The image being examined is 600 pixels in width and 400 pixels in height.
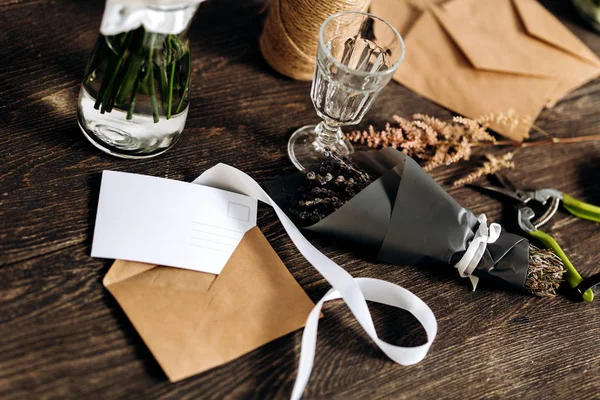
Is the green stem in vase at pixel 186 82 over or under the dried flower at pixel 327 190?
over

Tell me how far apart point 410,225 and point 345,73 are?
0.22 m

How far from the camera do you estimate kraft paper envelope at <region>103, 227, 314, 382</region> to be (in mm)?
646

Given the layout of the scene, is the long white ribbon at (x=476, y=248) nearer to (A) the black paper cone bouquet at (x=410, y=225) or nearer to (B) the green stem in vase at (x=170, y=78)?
(A) the black paper cone bouquet at (x=410, y=225)

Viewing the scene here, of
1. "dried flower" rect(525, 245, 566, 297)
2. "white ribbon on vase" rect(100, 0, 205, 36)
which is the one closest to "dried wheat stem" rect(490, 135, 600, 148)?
"dried flower" rect(525, 245, 566, 297)

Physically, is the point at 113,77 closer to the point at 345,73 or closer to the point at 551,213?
the point at 345,73

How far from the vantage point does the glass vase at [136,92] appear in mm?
661

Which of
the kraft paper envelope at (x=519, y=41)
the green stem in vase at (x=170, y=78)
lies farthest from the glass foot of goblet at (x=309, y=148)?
the kraft paper envelope at (x=519, y=41)

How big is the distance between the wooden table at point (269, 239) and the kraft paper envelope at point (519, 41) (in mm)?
158

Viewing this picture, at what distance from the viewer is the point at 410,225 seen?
0.78m

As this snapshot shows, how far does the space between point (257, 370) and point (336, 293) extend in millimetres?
142

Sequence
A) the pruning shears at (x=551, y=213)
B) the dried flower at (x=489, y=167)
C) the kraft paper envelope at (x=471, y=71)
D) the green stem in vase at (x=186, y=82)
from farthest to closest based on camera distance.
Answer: the kraft paper envelope at (x=471, y=71), the dried flower at (x=489, y=167), the pruning shears at (x=551, y=213), the green stem in vase at (x=186, y=82)

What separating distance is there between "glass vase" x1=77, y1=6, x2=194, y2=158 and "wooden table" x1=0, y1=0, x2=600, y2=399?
3 cm

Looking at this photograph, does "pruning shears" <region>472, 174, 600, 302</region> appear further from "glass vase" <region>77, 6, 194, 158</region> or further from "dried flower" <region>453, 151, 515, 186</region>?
"glass vase" <region>77, 6, 194, 158</region>

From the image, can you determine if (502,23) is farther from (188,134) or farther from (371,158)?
(188,134)
